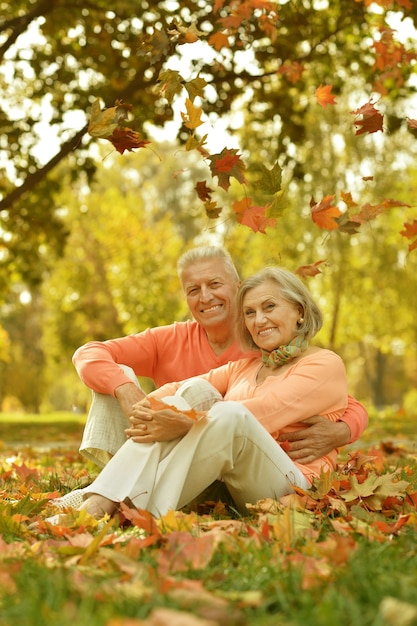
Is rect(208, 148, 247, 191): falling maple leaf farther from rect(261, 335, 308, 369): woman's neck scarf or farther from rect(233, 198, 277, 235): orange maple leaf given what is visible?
rect(261, 335, 308, 369): woman's neck scarf

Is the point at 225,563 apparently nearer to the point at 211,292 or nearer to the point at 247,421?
the point at 247,421

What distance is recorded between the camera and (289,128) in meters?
9.86

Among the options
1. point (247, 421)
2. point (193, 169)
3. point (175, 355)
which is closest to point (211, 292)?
point (175, 355)

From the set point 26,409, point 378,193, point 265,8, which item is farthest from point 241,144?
point 26,409

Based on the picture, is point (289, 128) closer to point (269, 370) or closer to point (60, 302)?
point (269, 370)

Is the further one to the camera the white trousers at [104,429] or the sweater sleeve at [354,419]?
the white trousers at [104,429]

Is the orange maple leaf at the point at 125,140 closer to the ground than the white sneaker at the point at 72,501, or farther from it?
farther from it

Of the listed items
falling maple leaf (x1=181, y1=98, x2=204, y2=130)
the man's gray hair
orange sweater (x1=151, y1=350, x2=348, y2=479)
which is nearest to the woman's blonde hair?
orange sweater (x1=151, y1=350, x2=348, y2=479)

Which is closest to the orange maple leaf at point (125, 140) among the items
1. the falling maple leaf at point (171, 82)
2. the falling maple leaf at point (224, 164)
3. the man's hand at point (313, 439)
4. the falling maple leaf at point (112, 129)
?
the falling maple leaf at point (112, 129)

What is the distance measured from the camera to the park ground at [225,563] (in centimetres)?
199

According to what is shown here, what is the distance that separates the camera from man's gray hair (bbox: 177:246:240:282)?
479cm

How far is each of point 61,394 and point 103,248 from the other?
82.5 ft

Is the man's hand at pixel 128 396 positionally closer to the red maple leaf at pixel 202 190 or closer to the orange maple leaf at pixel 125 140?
the red maple leaf at pixel 202 190

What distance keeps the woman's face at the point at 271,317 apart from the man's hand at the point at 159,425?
773mm
